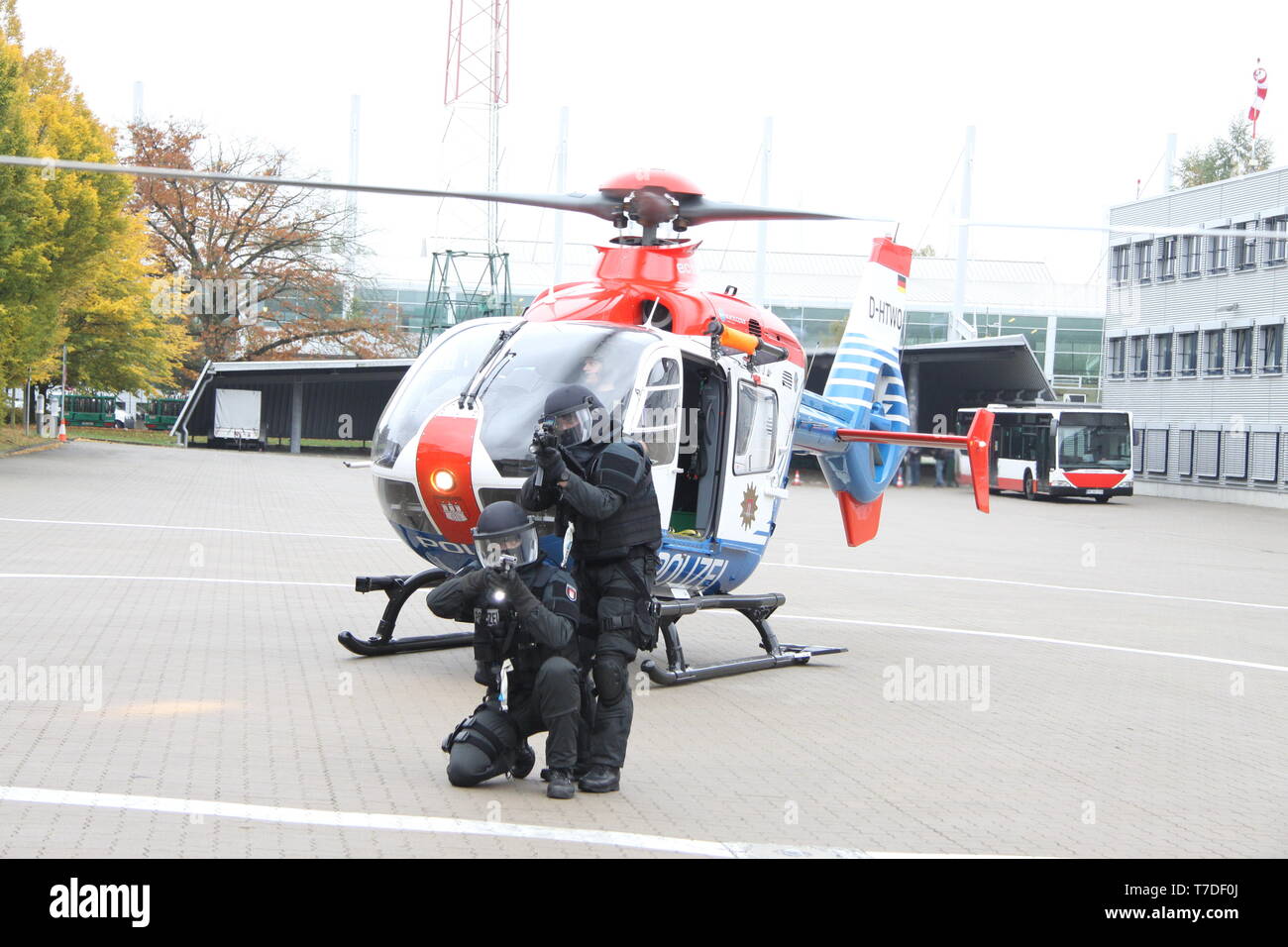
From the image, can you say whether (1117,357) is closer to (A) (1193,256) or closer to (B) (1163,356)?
(B) (1163,356)

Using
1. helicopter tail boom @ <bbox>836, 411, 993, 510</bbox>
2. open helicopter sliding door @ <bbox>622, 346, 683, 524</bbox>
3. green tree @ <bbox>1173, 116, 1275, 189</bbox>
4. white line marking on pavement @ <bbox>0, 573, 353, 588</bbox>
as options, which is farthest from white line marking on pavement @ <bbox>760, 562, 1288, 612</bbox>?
green tree @ <bbox>1173, 116, 1275, 189</bbox>

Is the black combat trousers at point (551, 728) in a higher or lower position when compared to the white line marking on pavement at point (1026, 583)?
higher

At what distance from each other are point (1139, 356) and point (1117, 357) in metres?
1.62

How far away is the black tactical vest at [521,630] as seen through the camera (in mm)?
6754

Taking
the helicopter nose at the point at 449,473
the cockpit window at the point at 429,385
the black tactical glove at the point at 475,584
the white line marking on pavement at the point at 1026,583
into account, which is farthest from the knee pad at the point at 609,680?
the white line marking on pavement at the point at 1026,583

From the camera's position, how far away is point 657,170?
10320 mm

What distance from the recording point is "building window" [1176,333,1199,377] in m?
46.3

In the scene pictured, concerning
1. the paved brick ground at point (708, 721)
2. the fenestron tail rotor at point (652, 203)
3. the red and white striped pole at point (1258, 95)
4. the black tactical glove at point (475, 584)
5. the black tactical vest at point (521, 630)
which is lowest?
the paved brick ground at point (708, 721)

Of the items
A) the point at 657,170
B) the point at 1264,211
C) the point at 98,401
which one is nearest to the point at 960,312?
the point at 1264,211

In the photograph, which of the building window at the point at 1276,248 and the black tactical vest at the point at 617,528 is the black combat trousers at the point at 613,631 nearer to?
the black tactical vest at the point at 617,528

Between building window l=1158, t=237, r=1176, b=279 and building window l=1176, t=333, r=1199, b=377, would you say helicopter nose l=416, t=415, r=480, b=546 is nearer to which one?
building window l=1176, t=333, r=1199, b=377

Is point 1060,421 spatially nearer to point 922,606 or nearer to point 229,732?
point 922,606

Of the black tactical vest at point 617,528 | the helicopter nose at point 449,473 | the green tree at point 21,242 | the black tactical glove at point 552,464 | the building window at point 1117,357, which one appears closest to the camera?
the black tactical glove at point 552,464
